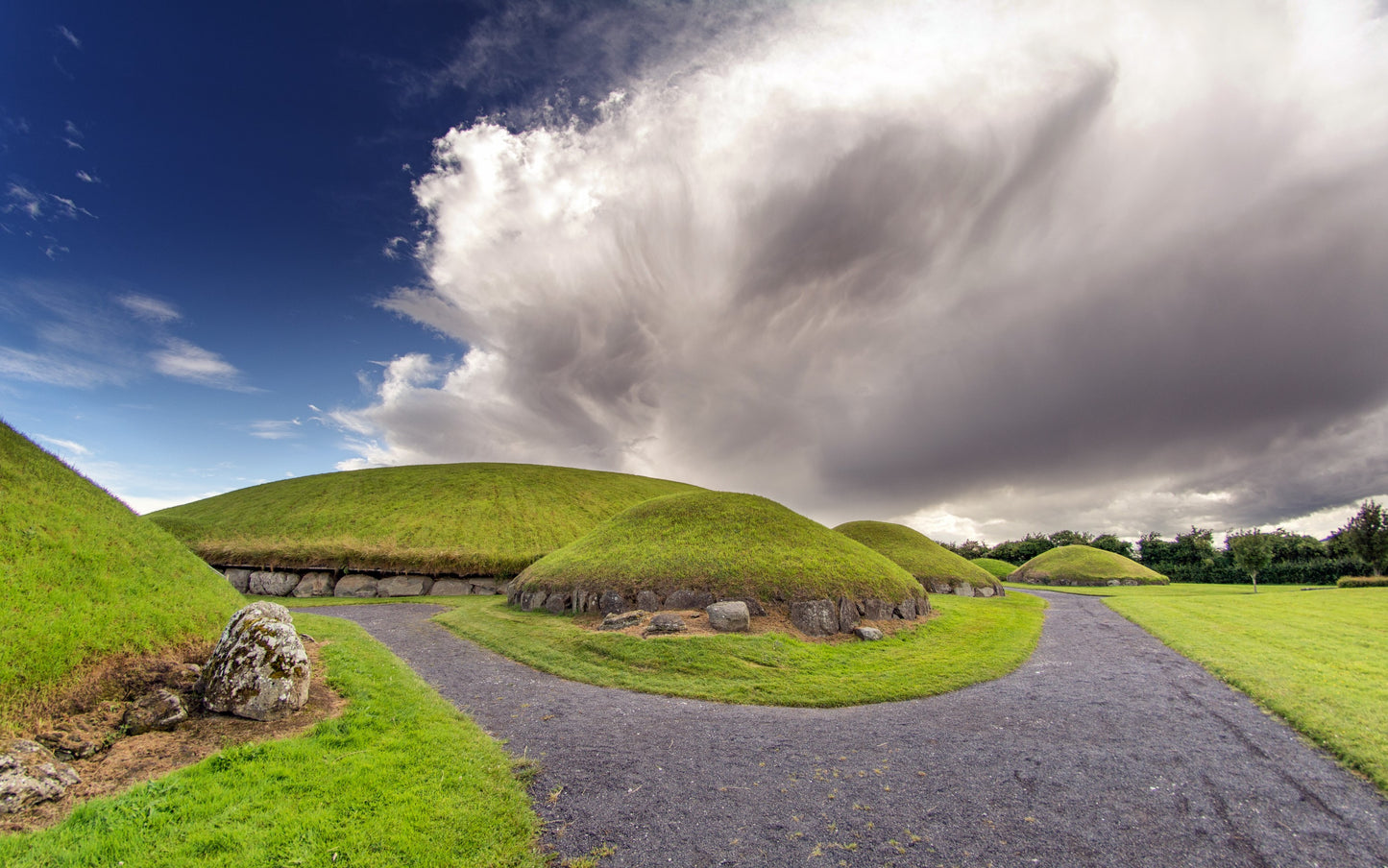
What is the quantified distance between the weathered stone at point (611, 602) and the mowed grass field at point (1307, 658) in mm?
21638

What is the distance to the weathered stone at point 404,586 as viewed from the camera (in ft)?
138

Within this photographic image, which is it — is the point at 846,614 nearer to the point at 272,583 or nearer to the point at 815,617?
the point at 815,617

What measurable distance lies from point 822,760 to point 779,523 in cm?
2171

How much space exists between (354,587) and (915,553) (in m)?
53.9

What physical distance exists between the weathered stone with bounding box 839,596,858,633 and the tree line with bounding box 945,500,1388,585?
63.4 m

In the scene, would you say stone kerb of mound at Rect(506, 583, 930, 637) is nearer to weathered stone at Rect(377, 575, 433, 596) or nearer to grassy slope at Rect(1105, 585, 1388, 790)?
grassy slope at Rect(1105, 585, 1388, 790)

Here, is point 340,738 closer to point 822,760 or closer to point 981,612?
point 822,760

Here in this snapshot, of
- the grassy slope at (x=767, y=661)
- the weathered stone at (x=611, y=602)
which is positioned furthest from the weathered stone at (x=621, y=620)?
the weathered stone at (x=611, y=602)

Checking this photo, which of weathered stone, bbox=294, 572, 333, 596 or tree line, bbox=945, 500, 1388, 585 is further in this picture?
tree line, bbox=945, 500, 1388, 585

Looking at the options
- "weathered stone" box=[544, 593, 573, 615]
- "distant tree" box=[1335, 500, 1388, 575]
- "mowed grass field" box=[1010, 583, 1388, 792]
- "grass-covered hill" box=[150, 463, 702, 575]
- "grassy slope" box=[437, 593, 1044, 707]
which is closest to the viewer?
"mowed grass field" box=[1010, 583, 1388, 792]

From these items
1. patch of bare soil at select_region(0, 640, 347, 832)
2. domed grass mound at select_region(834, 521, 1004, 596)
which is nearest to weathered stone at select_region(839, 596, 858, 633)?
patch of bare soil at select_region(0, 640, 347, 832)

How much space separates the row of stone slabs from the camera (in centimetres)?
4125

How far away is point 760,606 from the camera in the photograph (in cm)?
2223

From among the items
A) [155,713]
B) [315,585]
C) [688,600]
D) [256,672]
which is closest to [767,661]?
[688,600]
